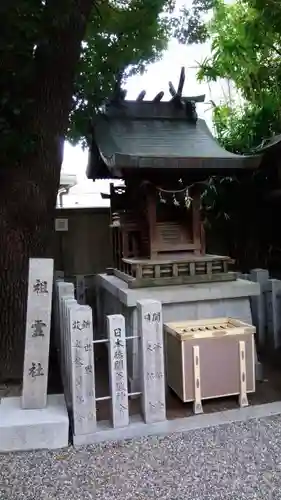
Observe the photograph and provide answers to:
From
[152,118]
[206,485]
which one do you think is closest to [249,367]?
[206,485]

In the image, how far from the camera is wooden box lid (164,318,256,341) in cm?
384

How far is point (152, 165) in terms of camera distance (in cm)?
442

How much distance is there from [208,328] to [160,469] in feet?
5.23

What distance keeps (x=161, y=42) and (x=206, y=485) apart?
6654mm

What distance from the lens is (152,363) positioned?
349 cm

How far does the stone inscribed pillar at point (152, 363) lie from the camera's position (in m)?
3.45

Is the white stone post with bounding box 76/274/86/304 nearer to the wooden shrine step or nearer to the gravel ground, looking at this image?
the wooden shrine step

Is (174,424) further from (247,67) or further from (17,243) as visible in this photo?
(247,67)

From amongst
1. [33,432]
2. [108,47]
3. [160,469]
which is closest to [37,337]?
[33,432]

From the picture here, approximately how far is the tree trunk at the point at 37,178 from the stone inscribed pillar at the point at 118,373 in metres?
1.47

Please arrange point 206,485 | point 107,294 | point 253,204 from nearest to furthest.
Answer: point 206,485
point 107,294
point 253,204

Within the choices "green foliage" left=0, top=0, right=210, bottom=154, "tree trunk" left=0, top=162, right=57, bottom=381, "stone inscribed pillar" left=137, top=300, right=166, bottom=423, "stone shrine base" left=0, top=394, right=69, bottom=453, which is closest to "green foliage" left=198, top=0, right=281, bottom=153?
"green foliage" left=0, top=0, right=210, bottom=154

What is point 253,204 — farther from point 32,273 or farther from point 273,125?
point 32,273

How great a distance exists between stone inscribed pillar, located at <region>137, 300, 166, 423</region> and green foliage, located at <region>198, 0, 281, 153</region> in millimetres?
4617
